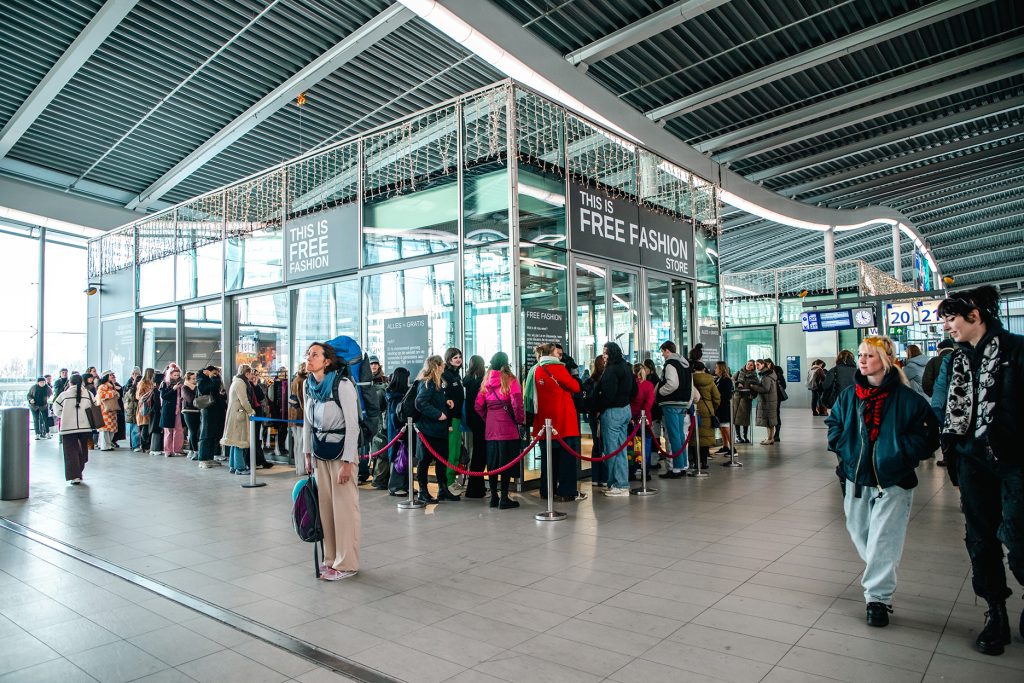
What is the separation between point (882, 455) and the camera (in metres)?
3.65

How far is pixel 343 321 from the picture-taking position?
36.0 feet

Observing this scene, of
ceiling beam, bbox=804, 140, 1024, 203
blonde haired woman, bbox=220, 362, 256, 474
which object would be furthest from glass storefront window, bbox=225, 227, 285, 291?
ceiling beam, bbox=804, 140, 1024, 203

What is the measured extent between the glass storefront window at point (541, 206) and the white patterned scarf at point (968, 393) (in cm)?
567

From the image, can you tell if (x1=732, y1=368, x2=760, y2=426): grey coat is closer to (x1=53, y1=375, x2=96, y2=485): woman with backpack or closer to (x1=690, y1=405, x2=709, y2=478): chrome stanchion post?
(x1=690, y1=405, x2=709, y2=478): chrome stanchion post

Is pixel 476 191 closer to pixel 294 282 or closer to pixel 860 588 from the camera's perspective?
pixel 294 282

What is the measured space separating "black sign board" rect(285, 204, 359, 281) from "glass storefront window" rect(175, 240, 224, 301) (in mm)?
2848

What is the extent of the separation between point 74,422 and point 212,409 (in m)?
2.66

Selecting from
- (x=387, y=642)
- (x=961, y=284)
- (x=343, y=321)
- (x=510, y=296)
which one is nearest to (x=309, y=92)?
(x=343, y=321)

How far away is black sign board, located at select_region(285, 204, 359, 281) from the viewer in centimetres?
→ 1056

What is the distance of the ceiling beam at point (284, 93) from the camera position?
11.8 meters

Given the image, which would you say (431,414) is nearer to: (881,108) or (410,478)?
(410,478)

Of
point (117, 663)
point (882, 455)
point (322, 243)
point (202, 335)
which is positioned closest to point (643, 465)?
point (882, 455)

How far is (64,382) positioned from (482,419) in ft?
44.7

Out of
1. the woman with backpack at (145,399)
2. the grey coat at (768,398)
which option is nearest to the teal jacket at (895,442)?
the grey coat at (768,398)
